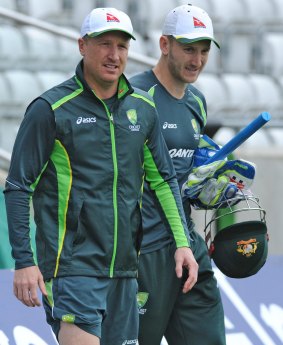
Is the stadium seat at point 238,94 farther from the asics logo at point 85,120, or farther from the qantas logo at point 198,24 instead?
the asics logo at point 85,120

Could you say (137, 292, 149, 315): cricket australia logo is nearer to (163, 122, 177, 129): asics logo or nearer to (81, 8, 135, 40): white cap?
(163, 122, 177, 129): asics logo

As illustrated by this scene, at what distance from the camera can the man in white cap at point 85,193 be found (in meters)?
3.89

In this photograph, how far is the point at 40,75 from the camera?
783 cm

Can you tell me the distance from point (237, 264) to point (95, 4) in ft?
22.0

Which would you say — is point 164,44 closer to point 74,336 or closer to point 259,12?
point 74,336

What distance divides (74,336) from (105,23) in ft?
3.72

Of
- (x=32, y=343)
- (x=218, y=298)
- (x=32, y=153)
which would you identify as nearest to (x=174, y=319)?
(x=218, y=298)

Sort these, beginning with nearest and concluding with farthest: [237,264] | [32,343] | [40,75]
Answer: [237,264] < [32,343] < [40,75]

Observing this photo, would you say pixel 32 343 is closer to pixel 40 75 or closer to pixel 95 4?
pixel 40 75

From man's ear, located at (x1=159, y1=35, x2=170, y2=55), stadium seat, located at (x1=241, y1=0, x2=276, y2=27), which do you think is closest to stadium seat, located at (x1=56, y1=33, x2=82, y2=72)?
man's ear, located at (x1=159, y1=35, x2=170, y2=55)

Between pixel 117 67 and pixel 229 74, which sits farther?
pixel 229 74

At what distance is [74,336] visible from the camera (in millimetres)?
3865

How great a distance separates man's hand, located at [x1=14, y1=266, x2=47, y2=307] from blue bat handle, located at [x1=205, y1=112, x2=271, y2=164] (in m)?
1.15

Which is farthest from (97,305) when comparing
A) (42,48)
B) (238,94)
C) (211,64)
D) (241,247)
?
(211,64)
